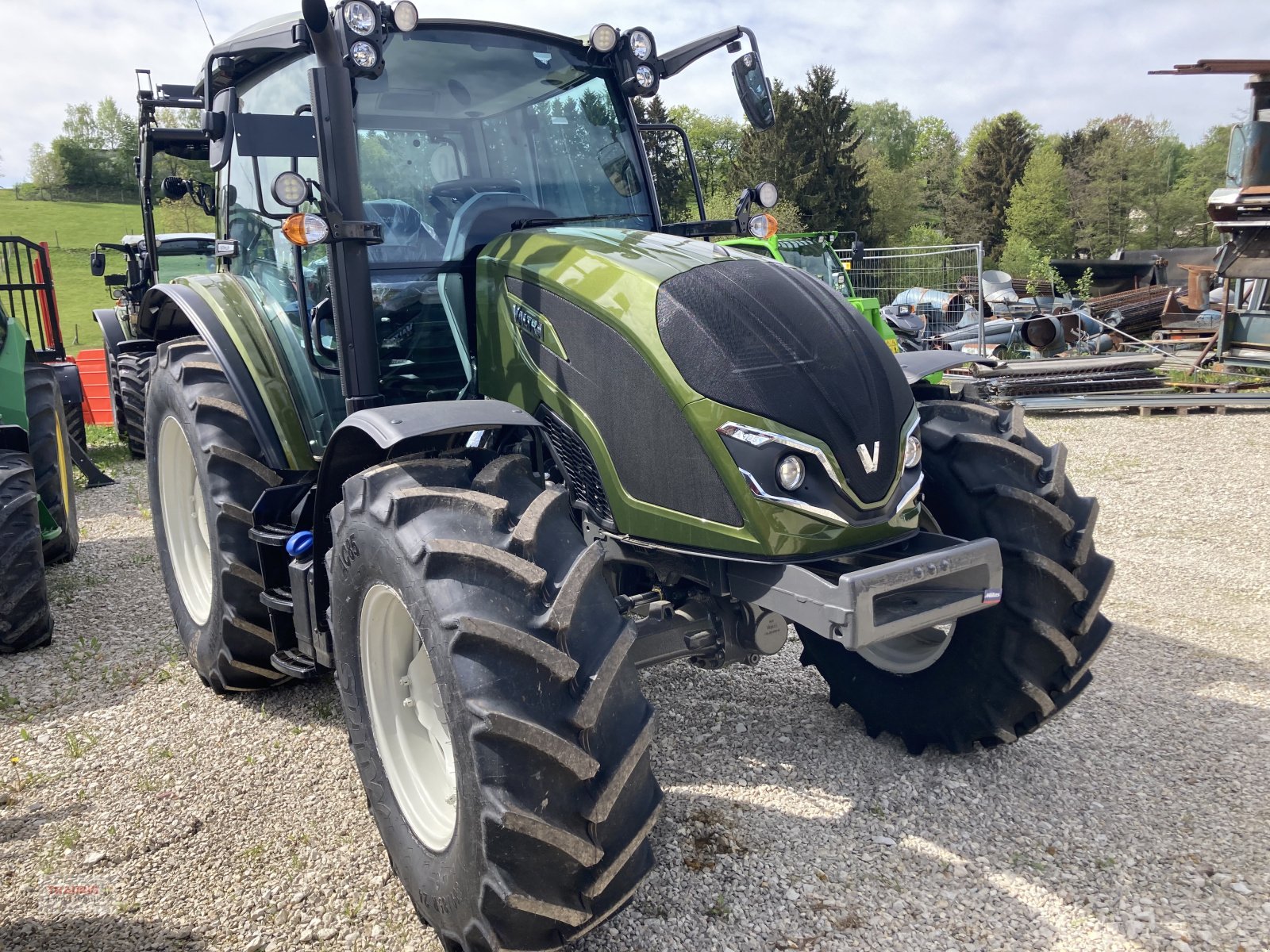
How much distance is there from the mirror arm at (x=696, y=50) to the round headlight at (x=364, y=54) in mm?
1215

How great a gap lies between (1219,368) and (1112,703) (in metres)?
11.6

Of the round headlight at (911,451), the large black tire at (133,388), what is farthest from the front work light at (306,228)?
the large black tire at (133,388)

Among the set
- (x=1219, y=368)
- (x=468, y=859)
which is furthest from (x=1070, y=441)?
(x=468, y=859)

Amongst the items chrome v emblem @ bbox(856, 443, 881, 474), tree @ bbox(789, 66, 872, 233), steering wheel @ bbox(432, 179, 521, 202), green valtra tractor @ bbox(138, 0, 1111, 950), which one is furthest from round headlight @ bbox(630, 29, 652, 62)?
tree @ bbox(789, 66, 872, 233)

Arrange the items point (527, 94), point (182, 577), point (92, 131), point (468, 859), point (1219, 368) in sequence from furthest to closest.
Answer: point (92, 131) → point (1219, 368) → point (182, 577) → point (527, 94) → point (468, 859)

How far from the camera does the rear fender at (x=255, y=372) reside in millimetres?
3557

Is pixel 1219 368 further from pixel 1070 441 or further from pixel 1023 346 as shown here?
pixel 1070 441

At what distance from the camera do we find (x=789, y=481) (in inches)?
94.4

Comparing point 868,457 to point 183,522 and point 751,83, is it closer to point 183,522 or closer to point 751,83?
point 751,83

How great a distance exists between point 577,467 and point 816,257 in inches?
394

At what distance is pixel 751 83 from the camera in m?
3.35

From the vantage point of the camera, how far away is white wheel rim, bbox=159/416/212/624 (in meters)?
4.25

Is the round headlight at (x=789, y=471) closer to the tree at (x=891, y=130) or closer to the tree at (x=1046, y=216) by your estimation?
the tree at (x=1046, y=216)

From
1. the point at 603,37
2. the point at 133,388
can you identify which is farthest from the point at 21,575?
the point at 133,388
